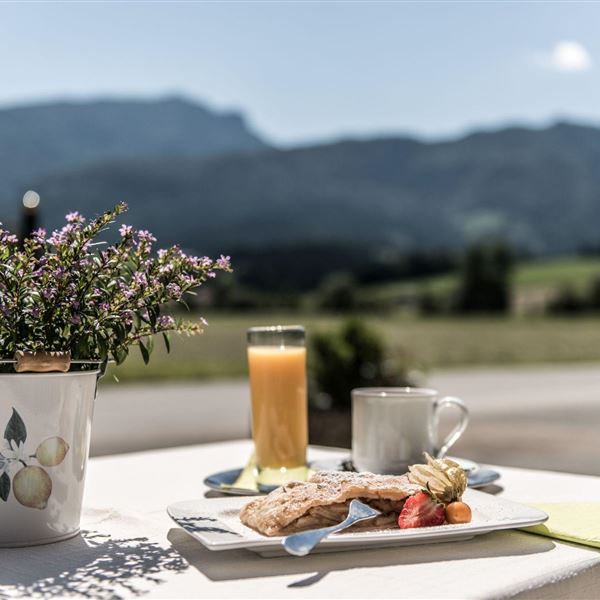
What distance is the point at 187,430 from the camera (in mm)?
10000

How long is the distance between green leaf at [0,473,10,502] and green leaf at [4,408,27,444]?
4 cm

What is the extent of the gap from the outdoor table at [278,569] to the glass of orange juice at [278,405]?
0.89 feet

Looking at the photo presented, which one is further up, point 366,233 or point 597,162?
point 597,162

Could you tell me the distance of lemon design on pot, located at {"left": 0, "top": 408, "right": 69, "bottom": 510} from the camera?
983 mm

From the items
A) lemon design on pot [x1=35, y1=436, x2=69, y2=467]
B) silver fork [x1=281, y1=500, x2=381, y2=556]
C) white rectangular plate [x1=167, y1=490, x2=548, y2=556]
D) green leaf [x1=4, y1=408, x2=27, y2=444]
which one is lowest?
white rectangular plate [x1=167, y1=490, x2=548, y2=556]

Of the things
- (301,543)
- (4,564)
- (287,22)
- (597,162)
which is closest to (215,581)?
(301,543)

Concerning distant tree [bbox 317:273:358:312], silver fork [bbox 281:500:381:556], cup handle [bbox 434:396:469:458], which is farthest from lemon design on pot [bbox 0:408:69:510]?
distant tree [bbox 317:273:358:312]

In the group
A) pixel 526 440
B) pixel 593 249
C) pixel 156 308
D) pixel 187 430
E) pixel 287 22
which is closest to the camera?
pixel 156 308

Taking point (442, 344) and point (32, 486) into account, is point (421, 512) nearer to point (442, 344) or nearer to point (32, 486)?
point (32, 486)

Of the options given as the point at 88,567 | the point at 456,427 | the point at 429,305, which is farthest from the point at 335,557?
the point at 429,305

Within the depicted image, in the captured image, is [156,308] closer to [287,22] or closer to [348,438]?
[348,438]

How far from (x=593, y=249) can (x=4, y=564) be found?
171ft

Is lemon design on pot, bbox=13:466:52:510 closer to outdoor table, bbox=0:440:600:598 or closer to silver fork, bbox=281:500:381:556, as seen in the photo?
outdoor table, bbox=0:440:600:598

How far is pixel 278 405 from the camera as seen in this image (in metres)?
1.40
